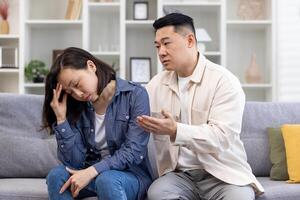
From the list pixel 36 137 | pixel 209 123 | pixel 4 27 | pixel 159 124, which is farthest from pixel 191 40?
pixel 4 27

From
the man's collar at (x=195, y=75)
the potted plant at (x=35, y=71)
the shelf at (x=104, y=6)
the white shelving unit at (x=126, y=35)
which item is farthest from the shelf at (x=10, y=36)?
the man's collar at (x=195, y=75)

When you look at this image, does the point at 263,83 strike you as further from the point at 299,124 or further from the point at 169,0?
the point at 299,124

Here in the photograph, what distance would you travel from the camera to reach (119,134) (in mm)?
2078

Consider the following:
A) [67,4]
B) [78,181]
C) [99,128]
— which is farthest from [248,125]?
[67,4]

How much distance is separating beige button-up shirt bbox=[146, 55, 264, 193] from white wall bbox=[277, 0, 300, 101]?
2101mm

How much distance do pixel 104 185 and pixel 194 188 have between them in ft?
1.47

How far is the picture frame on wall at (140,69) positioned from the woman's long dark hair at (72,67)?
2.02m

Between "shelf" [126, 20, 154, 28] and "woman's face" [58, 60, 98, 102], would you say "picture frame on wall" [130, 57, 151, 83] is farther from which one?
"woman's face" [58, 60, 98, 102]

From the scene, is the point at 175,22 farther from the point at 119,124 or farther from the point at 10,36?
the point at 10,36

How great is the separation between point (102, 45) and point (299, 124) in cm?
224

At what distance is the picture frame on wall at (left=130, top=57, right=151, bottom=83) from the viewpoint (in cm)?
418

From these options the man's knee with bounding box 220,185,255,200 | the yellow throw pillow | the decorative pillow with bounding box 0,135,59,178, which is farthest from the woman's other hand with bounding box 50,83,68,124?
the yellow throw pillow

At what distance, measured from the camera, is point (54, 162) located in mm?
2504

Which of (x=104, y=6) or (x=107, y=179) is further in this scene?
(x=104, y=6)
